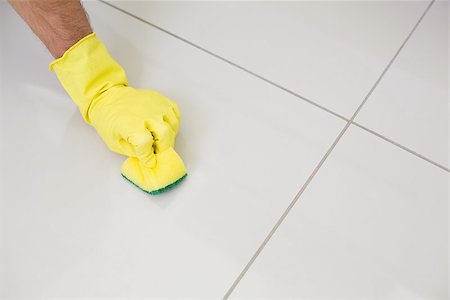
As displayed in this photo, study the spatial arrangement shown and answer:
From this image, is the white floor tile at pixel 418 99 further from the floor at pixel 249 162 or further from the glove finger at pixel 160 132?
the glove finger at pixel 160 132

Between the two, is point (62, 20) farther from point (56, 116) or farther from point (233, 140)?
point (233, 140)

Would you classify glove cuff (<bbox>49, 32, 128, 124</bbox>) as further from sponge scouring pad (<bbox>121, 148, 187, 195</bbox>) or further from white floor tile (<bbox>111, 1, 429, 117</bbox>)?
A: white floor tile (<bbox>111, 1, 429, 117</bbox>)

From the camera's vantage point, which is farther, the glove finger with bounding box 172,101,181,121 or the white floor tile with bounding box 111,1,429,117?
the white floor tile with bounding box 111,1,429,117

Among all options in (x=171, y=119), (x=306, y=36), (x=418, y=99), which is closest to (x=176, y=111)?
(x=171, y=119)

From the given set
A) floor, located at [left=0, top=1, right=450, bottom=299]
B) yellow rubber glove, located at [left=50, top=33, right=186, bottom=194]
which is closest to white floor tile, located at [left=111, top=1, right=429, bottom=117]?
floor, located at [left=0, top=1, right=450, bottom=299]

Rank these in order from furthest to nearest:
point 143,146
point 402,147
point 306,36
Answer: point 306,36, point 402,147, point 143,146

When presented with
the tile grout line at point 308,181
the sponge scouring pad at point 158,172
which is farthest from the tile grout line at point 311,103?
the sponge scouring pad at point 158,172

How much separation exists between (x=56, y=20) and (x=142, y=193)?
0.31 metres

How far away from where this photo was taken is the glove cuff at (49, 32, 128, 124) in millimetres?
743

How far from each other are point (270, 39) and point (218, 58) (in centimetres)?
12

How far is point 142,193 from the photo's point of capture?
0.75 m

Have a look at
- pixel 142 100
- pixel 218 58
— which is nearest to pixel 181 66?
pixel 218 58

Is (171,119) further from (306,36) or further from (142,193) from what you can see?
(306,36)

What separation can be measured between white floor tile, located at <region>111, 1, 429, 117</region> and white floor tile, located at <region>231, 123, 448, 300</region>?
5.5 inches
